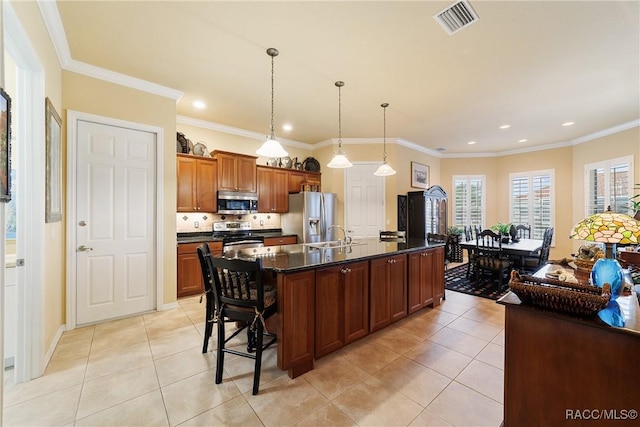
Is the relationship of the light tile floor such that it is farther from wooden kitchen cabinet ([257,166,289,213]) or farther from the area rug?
wooden kitchen cabinet ([257,166,289,213])

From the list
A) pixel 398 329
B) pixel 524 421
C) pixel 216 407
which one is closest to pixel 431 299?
pixel 398 329

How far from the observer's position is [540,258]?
4363 mm

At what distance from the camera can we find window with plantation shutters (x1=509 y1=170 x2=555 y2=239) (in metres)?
6.27

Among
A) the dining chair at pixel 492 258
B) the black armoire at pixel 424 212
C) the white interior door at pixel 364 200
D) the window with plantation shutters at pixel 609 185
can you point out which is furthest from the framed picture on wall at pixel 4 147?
the window with plantation shutters at pixel 609 185

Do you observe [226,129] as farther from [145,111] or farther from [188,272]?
[188,272]

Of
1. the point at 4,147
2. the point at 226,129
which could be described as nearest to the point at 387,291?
the point at 4,147

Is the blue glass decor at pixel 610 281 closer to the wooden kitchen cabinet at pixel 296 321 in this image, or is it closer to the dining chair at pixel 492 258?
the wooden kitchen cabinet at pixel 296 321

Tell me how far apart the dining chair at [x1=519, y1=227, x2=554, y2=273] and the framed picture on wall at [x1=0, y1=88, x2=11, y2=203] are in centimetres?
609

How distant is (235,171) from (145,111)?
1642mm

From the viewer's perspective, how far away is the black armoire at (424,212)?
18.7ft

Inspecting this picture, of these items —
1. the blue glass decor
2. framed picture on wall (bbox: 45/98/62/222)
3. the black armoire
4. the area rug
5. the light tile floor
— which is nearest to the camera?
the blue glass decor

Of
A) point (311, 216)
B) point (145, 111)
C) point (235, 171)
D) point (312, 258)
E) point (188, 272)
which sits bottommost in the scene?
point (188, 272)

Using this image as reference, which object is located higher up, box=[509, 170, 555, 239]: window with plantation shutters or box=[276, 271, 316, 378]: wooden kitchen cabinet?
box=[509, 170, 555, 239]: window with plantation shutters

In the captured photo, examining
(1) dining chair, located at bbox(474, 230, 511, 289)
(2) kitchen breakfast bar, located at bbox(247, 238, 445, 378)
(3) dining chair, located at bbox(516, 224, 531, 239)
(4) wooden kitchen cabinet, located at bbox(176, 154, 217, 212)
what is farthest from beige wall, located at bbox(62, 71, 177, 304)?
(3) dining chair, located at bbox(516, 224, 531, 239)
